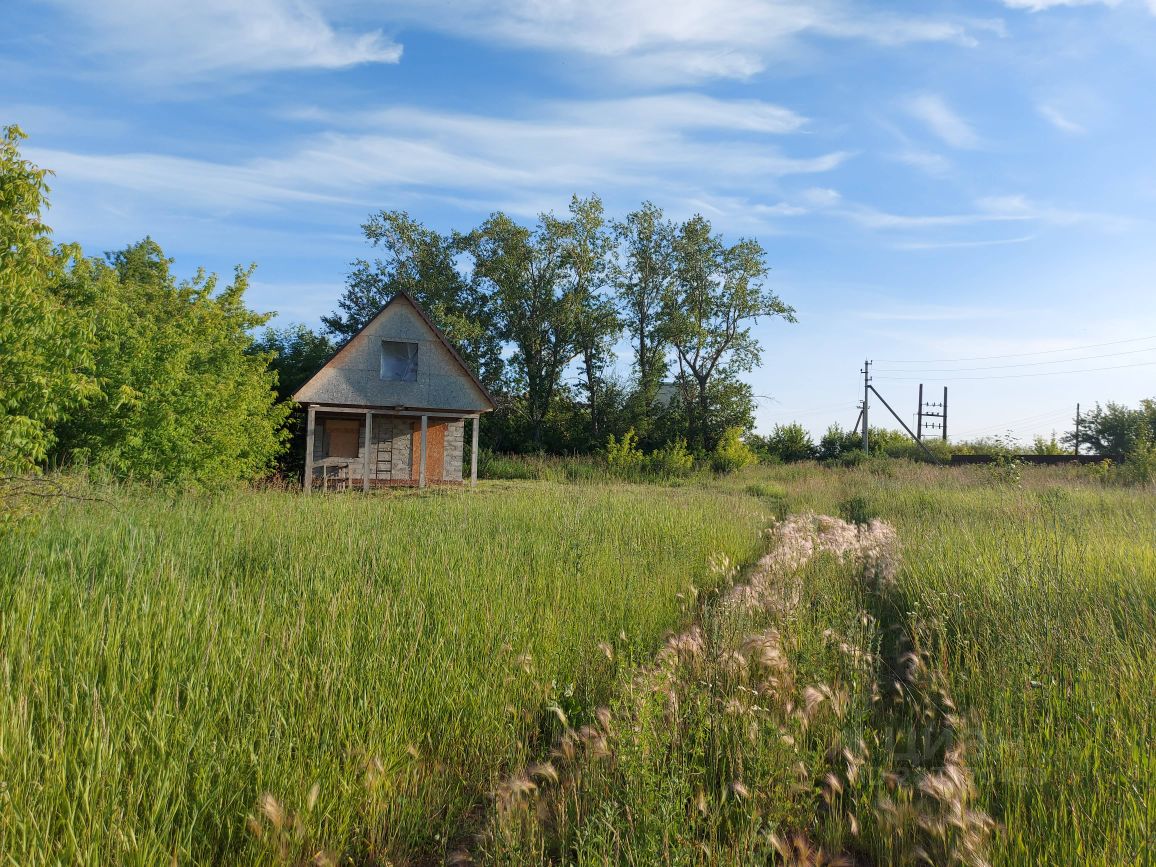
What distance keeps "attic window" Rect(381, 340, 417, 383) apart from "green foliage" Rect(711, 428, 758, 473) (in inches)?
547

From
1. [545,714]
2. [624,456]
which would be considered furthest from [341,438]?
[545,714]

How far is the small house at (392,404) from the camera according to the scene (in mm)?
22797

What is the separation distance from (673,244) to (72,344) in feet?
98.2

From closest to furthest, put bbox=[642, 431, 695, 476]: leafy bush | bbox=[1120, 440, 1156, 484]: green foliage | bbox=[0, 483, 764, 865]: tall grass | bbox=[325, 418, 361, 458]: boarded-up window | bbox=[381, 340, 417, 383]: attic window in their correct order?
bbox=[0, 483, 764, 865]: tall grass < bbox=[1120, 440, 1156, 484]: green foliage < bbox=[381, 340, 417, 383]: attic window < bbox=[325, 418, 361, 458]: boarded-up window < bbox=[642, 431, 695, 476]: leafy bush

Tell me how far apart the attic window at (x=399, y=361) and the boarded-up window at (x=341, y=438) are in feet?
9.30

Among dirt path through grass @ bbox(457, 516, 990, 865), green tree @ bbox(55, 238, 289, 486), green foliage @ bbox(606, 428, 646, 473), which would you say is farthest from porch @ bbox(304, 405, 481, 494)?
dirt path through grass @ bbox(457, 516, 990, 865)

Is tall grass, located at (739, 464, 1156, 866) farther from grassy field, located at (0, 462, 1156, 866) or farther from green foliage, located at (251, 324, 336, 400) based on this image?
green foliage, located at (251, 324, 336, 400)

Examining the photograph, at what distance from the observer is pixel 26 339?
962 cm

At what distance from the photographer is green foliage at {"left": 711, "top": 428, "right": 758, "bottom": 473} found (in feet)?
105

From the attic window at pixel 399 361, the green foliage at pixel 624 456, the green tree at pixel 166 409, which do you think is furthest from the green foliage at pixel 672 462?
the green tree at pixel 166 409

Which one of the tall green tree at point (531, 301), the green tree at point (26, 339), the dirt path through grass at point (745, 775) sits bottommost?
the dirt path through grass at point (745, 775)

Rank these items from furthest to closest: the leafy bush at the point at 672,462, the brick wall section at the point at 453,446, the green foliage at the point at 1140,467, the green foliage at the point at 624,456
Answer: the green foliage at the point at 624,456, the leafy bush at the point at 672,462, the brick wall section at the point at 453,446, the green foliage at the point at 1140,467

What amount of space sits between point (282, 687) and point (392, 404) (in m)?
20.3

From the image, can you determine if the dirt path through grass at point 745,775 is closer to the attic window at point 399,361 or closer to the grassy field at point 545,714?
the grassy field at point 545,714
